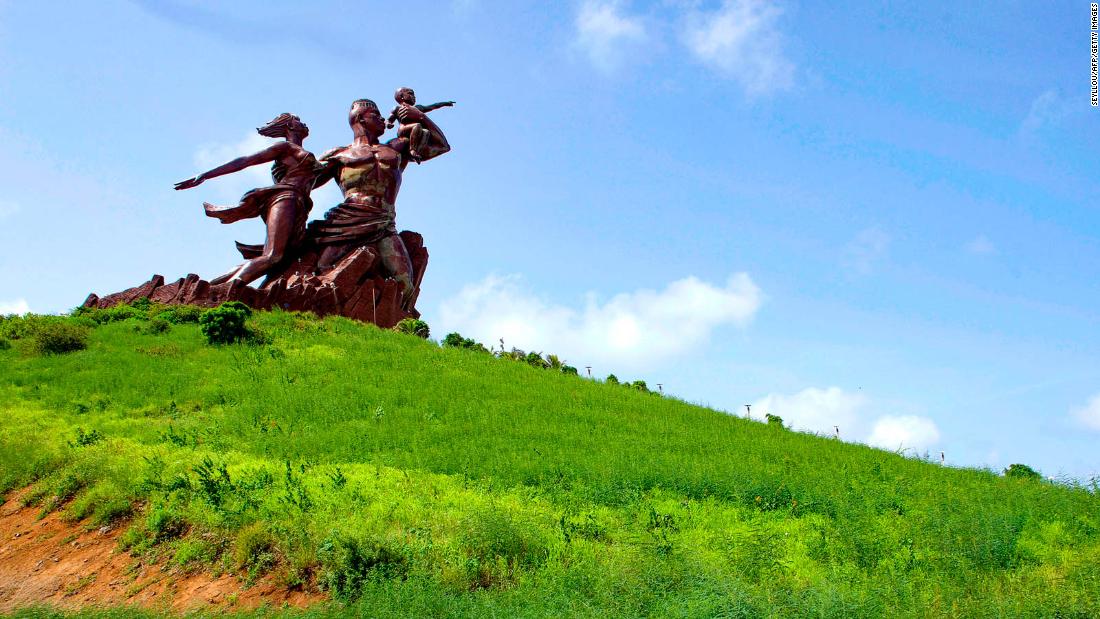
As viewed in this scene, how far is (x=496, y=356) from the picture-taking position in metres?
16.9

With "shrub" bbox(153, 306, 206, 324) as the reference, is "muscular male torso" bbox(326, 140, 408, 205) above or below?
above

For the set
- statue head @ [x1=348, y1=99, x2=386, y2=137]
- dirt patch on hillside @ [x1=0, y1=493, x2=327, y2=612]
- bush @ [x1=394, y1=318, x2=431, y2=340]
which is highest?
statue head @ [x1=348, y1=99, x2=386, y2=137]

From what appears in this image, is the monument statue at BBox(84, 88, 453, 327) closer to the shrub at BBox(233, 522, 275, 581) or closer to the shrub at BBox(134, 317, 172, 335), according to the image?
the shrub at BBox(134, 317, 172, 335)

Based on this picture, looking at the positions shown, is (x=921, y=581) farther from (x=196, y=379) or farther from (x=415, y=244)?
(x=415, y=244)

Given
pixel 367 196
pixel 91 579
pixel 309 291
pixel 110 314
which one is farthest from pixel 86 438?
pixel 367 196

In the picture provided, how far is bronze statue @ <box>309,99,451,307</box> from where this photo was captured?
→ 18.0 metres

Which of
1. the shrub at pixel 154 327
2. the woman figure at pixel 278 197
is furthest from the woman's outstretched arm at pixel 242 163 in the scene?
the shrub at pixel 154 327

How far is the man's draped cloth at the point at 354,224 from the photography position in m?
18.0

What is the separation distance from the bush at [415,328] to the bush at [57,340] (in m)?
5.20

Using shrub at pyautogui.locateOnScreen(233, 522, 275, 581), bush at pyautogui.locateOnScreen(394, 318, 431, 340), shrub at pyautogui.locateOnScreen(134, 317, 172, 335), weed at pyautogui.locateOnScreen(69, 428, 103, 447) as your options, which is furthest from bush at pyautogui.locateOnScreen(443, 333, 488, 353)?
shrub at pyautogui.locateOnScreen(233, 522, 275, 581)

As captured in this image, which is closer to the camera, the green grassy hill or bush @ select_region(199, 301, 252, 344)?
the green grassy hill

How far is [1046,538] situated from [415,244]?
43.2 ft

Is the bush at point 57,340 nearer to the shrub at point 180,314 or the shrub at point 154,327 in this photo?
the shrub at point 154,327

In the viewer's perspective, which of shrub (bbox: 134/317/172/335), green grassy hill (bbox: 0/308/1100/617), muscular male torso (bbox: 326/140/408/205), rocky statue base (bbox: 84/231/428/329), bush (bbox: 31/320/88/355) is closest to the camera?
green grassy hill (bbox: 0/308/1100/617)
